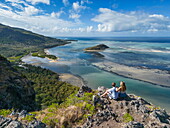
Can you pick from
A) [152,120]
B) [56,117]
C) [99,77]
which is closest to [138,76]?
[99,77]

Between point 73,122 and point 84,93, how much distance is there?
190 inches

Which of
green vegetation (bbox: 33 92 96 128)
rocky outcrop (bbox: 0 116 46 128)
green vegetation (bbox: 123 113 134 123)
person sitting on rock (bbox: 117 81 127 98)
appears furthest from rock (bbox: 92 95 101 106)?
rocky outcrop (bbox: 0 116 46 128)

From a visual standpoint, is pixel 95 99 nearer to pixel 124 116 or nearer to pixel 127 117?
pixel 124 116

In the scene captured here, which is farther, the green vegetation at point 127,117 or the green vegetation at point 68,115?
the green vegetation at point 127,117

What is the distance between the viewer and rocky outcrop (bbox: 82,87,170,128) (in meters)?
9.21

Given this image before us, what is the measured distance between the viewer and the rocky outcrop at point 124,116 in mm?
9209

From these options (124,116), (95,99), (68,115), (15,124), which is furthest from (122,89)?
(15,124)

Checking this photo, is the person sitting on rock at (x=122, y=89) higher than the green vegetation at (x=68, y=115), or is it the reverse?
the person sitting on rock at (x=122, y=89)

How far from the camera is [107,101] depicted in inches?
485

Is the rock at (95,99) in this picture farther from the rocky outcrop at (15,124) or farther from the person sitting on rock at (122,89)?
the rocky outcrop at (15,124)

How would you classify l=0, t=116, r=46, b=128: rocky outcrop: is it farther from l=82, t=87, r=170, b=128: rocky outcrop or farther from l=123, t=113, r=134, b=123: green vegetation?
l=123, t=113, r=134, b=123: green vegetation

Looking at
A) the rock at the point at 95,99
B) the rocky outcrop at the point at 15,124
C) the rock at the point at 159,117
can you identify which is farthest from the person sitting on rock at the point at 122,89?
the rocky outcrop at the point at 15,124

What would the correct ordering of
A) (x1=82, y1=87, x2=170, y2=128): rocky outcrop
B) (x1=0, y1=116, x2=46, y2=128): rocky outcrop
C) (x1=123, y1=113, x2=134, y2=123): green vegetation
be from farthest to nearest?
(x1=123, y1=113, x2=134, y2=123): green vegetation < (x1=82, y1=87, x2=170, y2=128): rocky outcrop < (x1=0, y1=116, x2=46, y2=128): rocky outcrop

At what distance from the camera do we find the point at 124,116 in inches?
411
